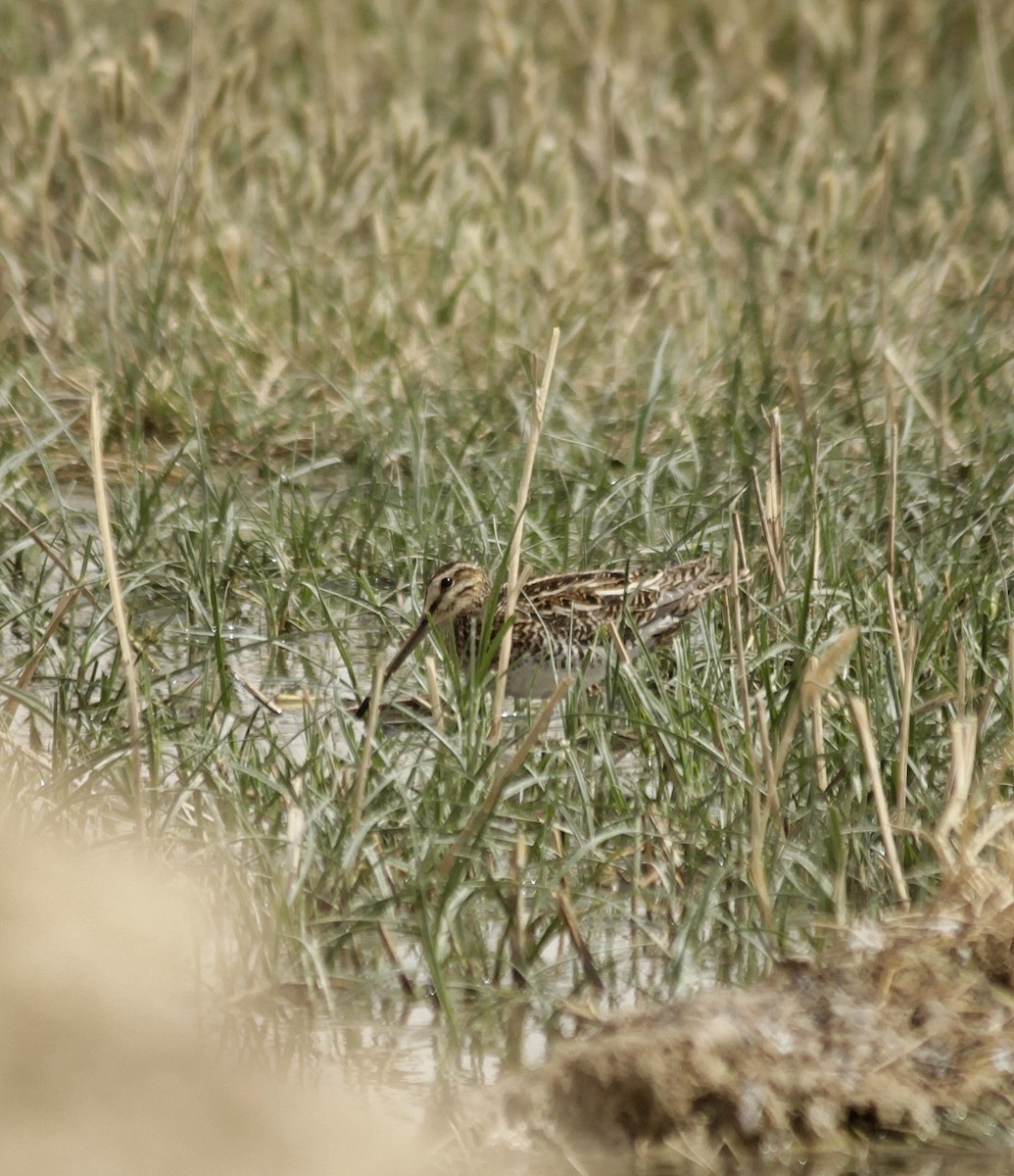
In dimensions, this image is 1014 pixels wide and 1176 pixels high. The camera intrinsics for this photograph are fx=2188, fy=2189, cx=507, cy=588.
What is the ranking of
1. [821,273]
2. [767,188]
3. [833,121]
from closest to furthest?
1. [821,273]
2. [767,188]
3. [833,121]

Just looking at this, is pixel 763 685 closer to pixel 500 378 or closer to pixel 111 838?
pixel 111 838

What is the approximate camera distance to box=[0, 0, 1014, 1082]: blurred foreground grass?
359cm

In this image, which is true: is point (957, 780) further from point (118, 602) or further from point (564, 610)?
point (564, 610)

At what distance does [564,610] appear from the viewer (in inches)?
189

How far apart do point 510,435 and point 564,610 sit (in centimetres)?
124

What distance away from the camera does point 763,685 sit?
4145mm

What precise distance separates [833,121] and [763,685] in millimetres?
5265

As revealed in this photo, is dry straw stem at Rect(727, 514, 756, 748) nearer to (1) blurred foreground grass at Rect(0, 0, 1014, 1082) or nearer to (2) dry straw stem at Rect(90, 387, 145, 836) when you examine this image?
(1) blurred foreground grass at Rect(0, 0, 1014, 1082)

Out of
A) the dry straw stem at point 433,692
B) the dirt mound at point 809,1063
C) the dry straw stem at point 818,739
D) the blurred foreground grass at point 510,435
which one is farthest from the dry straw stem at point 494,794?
the dry straw stem at point 818,739

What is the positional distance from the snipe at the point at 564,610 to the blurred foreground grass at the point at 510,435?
11 cm

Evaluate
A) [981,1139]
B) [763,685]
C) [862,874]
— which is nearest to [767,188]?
[763,685]

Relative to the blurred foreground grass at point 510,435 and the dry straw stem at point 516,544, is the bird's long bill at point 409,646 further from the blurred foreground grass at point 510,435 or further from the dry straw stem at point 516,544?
the dry straw stem at point 516,544

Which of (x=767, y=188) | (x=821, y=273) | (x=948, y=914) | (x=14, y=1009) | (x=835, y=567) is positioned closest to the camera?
(x=14, y=1009)

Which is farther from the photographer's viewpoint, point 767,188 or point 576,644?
point 767,188
